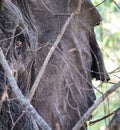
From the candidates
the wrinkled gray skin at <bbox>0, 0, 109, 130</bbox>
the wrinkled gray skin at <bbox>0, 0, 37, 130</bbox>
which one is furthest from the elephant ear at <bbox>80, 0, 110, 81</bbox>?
the wrinkled gray skin at <bbox>0, 0, 37, 130</bbox>

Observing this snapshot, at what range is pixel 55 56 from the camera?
2.81m

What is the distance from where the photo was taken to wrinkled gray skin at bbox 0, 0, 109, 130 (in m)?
2.32

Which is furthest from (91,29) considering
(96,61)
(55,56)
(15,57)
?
(15,57)

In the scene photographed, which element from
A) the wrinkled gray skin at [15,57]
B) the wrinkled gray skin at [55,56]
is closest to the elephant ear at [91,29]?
the wrinkled gray skin at [55,56]

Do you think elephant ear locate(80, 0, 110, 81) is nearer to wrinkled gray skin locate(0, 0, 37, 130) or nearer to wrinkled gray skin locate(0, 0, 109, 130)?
wrinkled gray skin locate(0, 0, 109, 130)

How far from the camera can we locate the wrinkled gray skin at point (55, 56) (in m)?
2.32

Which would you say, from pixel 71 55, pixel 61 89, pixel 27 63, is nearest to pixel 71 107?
pixel 61 89

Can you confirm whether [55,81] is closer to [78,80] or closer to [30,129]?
[78,80]

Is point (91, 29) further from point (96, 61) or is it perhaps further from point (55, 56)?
point (55, 56)

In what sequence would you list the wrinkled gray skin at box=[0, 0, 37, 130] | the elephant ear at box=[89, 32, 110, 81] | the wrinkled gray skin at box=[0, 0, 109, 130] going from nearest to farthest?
the wrinkled gray skin at box=[0, 0, 37, 130]
the wrinkled gray skin at box=[0, 0, 109, 130]
the elephant ear at box=[89, 32, 110, 81]

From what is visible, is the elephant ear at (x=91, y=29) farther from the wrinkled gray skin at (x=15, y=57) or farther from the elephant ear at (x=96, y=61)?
the wrinkled gray skin at (x=15, y=57)

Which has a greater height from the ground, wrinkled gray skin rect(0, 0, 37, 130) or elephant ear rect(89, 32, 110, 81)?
wrinkled gray skin rect(0, 0, 37, 130)

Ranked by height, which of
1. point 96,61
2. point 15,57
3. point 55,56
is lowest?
point 96,61

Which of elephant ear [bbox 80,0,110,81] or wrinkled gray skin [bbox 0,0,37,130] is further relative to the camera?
elephant ear [bbox 80,0,110,81]
